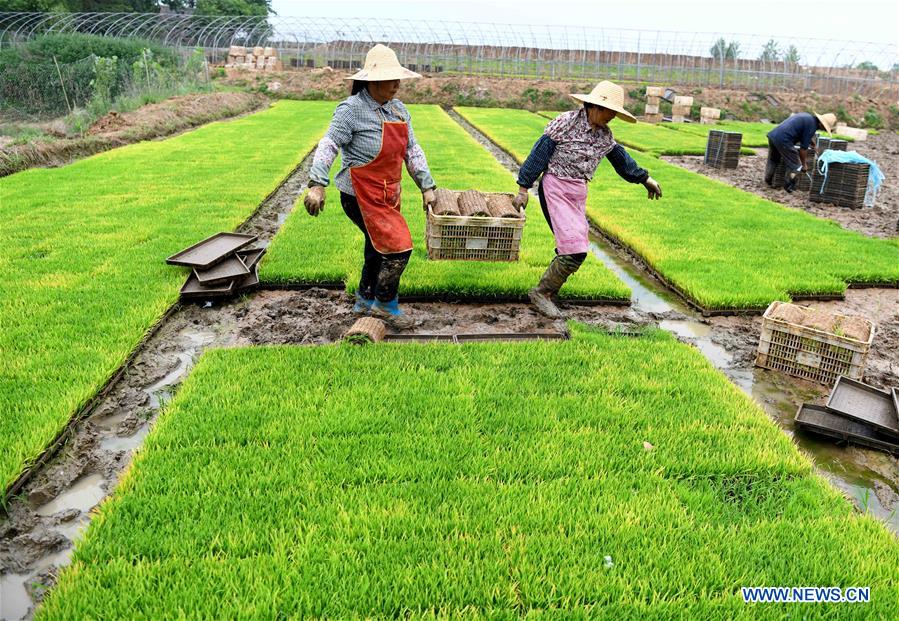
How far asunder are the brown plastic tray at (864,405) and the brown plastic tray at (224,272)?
468 centimetres

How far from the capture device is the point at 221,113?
73.1 feet

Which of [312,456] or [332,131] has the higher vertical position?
[332,131]

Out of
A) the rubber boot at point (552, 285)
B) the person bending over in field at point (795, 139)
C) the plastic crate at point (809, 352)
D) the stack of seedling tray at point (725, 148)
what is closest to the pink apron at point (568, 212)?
the rubber boot at point (552, 285)

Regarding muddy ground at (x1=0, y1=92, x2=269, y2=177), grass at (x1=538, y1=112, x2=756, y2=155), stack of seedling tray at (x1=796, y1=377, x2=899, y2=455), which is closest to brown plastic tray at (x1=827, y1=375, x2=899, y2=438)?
stack of seedling tray at (x1=796, y1=377, x2=899, y2=455)

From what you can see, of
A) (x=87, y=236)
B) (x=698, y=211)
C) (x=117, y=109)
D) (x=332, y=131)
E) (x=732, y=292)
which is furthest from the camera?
(x=117, y=109)

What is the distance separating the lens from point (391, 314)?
4863 millimetres

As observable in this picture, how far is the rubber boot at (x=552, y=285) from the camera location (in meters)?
4.99

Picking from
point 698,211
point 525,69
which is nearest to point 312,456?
point 698,211

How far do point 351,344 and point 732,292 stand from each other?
3650mm

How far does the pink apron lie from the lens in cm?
486

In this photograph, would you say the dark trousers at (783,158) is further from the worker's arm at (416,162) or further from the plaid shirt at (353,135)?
the plaid shirt at (353,135)

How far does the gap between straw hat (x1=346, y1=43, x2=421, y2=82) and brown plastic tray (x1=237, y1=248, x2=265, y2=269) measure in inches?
94.8

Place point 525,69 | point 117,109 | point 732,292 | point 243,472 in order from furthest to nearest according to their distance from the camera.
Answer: point 525,69
point 117,109
point 732,292
point 243,472

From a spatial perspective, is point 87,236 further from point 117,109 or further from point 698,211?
point 117,109
